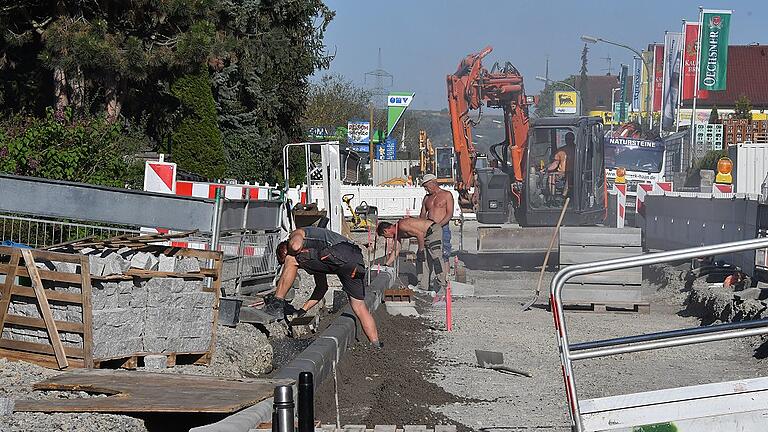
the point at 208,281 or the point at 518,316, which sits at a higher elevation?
the point at 208,281

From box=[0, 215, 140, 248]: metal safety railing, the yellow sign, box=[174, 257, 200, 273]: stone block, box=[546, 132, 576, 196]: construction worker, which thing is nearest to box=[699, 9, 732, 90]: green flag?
box=[546, 132, 576, 196]: construction worker

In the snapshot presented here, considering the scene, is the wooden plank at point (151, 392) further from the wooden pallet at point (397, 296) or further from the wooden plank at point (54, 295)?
the wooden pallet at point (397, 296)

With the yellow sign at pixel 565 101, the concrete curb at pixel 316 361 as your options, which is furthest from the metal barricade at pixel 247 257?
the yellow sign at pixel 565 101

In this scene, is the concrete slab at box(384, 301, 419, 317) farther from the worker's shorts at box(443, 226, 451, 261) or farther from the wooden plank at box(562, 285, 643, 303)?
the worker's shorts at box(443, 226, 451, 261)

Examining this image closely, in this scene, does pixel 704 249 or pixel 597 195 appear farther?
pixel 597 195

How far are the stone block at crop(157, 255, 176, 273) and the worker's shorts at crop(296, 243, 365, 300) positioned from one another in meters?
2.45

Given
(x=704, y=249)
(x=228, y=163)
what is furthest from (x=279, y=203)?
(x=228, y=163)

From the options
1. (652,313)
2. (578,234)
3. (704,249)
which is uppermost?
(704,249)

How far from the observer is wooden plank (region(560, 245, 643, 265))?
55.3 feet

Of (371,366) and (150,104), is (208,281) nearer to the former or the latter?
(371,366)

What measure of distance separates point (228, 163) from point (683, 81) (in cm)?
3950

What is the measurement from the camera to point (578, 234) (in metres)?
17.1

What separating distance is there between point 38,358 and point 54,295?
18.8 inches

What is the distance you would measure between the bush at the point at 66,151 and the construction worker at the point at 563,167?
531 inches
